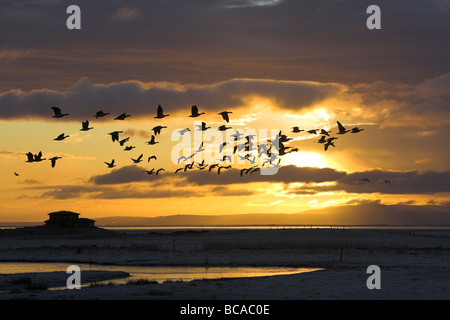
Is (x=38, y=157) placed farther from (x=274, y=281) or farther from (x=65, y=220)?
(x=65, y=220)

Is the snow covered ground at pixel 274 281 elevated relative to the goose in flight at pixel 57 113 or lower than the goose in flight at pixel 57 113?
lower

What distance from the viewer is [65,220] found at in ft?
473

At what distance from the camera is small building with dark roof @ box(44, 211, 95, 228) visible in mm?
143375

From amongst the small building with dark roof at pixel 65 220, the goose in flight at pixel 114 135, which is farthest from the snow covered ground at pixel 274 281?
the small building with dark roof at pixel 65 220

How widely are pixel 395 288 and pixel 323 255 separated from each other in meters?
29.0

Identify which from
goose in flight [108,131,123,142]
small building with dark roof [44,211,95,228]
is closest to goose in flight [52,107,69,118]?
goose in flight [108,131,123,142]

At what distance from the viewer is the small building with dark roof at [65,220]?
5645 inches

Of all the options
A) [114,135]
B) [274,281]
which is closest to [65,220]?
[114,135]

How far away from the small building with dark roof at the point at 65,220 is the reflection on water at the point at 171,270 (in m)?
88.0

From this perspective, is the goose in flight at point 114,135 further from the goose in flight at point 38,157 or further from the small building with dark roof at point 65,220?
the small building with dark roof at point 65,220

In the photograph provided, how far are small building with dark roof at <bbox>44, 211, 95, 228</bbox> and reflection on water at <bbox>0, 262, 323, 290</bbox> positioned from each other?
87984mm

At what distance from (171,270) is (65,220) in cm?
9992
